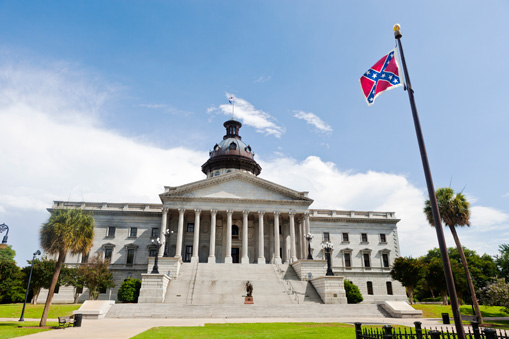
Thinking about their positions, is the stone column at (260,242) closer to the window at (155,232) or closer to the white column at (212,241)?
the white column at (212,241)

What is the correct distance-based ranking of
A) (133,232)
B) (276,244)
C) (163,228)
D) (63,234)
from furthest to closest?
(133,232) < (276,244) < (163,228) < (63,234)

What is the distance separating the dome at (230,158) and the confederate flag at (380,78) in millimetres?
48184

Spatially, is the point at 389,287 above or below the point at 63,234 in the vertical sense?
below

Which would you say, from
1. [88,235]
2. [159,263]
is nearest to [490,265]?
[159,263]

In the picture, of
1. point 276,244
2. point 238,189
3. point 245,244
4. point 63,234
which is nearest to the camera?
point 63,234

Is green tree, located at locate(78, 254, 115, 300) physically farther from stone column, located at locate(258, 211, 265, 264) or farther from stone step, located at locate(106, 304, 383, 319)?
stone column, located at locate(258, 211, 265, 264)

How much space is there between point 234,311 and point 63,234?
534 inches

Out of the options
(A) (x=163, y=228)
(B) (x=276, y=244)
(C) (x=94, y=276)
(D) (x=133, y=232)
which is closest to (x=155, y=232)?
(D) (x=133, y=232)

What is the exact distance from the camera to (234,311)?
26.4 meters

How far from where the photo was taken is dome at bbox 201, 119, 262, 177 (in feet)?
203

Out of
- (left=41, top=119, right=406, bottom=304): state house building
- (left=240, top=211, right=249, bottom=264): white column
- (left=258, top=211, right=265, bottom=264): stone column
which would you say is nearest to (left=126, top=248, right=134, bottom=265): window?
(left=41, top=119, right=406, bottom=304): state house building

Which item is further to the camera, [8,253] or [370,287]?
[8,253]

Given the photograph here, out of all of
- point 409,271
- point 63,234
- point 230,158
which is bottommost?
point 409,271

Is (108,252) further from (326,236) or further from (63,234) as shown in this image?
(326,236)
